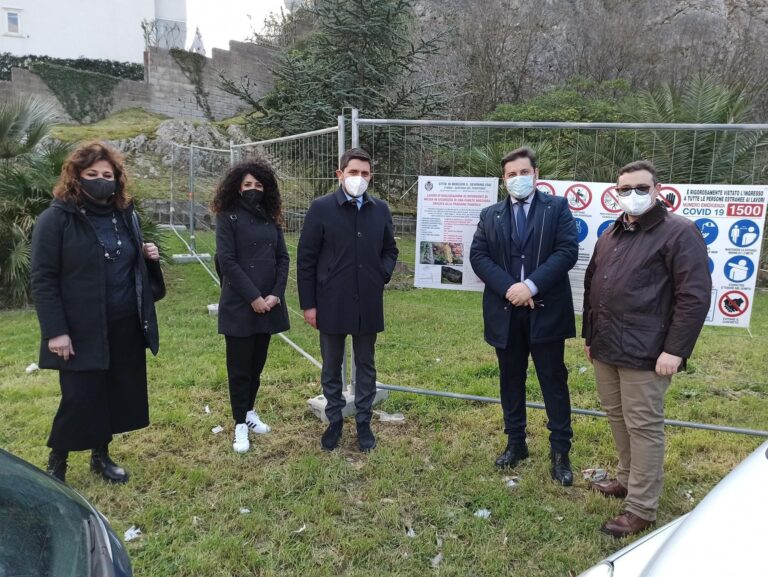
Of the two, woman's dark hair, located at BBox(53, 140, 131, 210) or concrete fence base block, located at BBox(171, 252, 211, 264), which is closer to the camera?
woman's dark hair, located at BBox(53, 140, 131, 210)

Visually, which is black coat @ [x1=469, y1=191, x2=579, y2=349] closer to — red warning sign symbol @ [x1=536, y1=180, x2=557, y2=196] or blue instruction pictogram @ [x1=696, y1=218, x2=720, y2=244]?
red warning sign symbol @ [x1=536, y1=180, x2=557, y2=196]

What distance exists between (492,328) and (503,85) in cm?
1999

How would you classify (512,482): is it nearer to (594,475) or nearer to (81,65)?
(594,475)

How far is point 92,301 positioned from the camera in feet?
10.5

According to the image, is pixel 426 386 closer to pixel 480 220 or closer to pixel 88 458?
pixel 480 220

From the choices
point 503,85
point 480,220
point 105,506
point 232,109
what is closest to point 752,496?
point 480,220

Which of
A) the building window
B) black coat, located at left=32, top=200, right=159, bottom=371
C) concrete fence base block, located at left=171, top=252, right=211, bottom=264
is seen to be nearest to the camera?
black coat, located at left=32, top=200, right=159, bottom=371

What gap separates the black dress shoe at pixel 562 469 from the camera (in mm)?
3551

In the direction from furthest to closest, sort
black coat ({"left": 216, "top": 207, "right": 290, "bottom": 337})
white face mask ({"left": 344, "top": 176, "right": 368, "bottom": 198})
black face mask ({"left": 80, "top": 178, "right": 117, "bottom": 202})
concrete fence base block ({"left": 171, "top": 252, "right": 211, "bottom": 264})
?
concrete fence base block ({"left": 171, "top": 252, "right": 211, "bottom": 264})
black coat ({"left": 216, "top": 207, "right": 290, "bottom": 337})
white face mask ({"left": 344, "top": 176, "right": 368, "bottom": 198})
black face mask ({"left": 80, "top": 178, "right": 117, "bottom": 202})

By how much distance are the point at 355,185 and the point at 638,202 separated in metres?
1.73

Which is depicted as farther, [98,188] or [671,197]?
[671,197]

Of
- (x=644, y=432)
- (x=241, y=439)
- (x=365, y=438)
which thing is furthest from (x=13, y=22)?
(x=644, y=432)

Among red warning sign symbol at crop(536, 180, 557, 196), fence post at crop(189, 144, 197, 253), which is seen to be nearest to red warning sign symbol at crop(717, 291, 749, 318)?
red warning sign symbol at crop(536, 180, 557, 196)

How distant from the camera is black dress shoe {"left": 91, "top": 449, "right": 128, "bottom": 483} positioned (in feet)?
11.6
